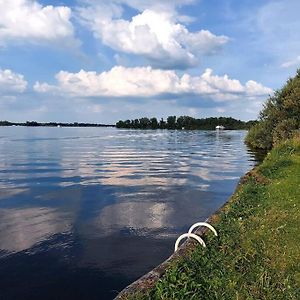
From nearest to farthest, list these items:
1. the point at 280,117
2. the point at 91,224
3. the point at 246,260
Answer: the point at 246,260 < the point at 91,224 < the point at 280,117

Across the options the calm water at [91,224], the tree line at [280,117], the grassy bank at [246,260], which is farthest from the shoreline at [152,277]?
the tree line at [280,117]

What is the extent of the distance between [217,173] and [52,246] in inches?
729

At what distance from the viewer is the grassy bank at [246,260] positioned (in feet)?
21.0

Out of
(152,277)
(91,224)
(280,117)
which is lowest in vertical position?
(91,224)

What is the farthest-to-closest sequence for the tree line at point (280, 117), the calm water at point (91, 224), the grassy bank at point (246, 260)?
the tree line at point (280, 117) → the calm water at point (91, 224) → the grassy bank at point (246, 260)

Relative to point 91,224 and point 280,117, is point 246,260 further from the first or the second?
point 280,117

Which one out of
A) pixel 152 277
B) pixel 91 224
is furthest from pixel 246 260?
pixel 91 224

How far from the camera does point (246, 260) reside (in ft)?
25.4

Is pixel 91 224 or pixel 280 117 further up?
pixel 280 117

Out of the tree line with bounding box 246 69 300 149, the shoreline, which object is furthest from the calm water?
the tree line with bounding box 246 69 300 149

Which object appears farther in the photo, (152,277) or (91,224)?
(91,224)

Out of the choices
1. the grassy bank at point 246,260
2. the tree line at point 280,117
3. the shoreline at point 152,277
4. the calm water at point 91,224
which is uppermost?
the tree line at point 280,117

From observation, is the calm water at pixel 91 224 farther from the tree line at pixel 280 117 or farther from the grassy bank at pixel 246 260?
the tree line at pixel 280 117

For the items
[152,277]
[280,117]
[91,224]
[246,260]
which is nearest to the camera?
[152,277]
